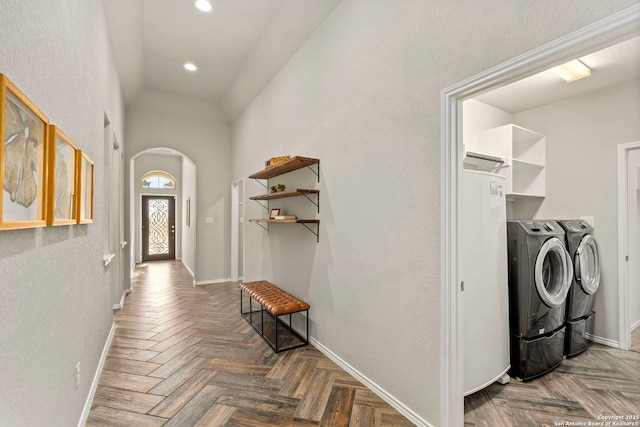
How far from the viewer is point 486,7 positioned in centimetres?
146

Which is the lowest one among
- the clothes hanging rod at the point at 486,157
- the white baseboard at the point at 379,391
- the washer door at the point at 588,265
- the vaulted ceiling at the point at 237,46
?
the white baseboard at the point at 379,391

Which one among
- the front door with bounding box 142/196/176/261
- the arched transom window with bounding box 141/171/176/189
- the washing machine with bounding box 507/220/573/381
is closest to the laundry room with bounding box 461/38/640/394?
the washing machine with bounding box 507/220/573/381

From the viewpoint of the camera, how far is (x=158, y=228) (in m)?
8.47

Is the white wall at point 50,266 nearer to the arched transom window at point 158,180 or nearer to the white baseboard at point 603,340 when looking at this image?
the white baseboard at point 603,340

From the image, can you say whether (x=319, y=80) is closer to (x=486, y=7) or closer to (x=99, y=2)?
(x=486, y=7)

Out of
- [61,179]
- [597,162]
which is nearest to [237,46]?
[61,179]

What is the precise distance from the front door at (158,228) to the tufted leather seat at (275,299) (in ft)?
19.8

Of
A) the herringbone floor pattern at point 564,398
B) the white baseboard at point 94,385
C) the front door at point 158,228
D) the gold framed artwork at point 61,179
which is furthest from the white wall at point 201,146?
the herringbone floor pattern at point 564,398

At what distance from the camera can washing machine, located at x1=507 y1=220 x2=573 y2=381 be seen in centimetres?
233

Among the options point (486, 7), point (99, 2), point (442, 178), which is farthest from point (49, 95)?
point (486, 7)

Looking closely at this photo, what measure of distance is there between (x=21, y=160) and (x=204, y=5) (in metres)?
2.74

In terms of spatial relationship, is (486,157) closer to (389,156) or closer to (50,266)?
(389,156)

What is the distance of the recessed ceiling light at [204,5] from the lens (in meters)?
2.87

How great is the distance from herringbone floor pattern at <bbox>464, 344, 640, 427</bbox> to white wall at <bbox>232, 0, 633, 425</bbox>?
0.61m
